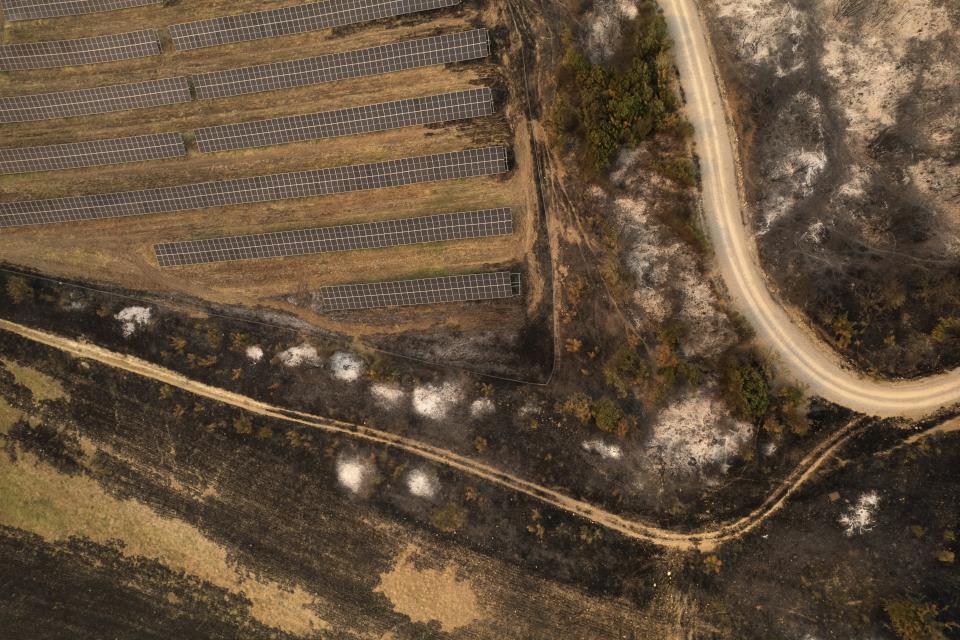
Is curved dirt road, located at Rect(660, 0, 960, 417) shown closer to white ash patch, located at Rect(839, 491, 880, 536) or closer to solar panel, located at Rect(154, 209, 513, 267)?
white ash patch, located at Rect(839, 491, 880, 536)

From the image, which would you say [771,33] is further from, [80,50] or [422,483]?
[80,50]

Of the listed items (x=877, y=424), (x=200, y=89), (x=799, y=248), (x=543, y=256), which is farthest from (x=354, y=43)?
(x=877, y=424)

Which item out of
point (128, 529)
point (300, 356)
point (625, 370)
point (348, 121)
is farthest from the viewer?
point (300, 356)

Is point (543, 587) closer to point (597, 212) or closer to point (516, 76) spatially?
point (597, 212)

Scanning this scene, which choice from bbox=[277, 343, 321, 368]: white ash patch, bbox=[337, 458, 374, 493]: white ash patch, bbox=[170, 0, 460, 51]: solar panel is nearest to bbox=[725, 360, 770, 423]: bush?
bbox=[337, 458, 374, 493]: white ash patch

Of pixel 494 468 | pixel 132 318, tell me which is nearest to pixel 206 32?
pixel 132 318

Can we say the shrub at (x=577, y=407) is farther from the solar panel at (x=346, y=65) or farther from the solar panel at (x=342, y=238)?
the solar panel at (x=346, y=65)
